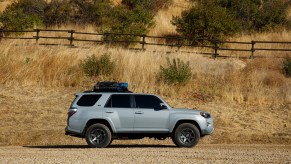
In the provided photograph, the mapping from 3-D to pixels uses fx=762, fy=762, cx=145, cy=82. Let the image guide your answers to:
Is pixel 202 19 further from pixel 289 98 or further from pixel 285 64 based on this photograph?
pixel 289 98

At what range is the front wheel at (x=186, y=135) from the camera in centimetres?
2069

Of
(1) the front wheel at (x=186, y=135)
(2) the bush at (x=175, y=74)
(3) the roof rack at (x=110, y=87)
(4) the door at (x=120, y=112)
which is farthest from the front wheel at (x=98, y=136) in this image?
(2) the bush at (x=175, y=74)

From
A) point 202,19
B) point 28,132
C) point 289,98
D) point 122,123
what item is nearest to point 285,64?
point 289,98

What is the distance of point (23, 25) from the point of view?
1866 inches

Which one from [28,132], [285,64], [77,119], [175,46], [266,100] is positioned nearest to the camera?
[77,119]

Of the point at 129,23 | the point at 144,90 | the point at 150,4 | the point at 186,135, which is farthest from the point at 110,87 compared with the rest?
the point at 150,4

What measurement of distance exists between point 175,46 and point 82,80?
34.4 feet

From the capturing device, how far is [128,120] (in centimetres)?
2070

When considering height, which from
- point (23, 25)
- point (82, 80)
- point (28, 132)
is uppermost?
point (23, 25)

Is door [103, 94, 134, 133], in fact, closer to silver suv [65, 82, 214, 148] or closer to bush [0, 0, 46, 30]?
silver suv [65, 82, 214, 148]

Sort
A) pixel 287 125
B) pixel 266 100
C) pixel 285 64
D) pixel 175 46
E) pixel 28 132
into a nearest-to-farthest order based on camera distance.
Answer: pixel 28 132, pixel 287 125, pixel 266 100, pixel 285 64, pixel 175 46

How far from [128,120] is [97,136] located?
944 mm

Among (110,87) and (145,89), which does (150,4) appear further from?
(110,87)

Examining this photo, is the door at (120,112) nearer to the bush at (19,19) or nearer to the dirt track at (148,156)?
the dirt track at (148,156)
